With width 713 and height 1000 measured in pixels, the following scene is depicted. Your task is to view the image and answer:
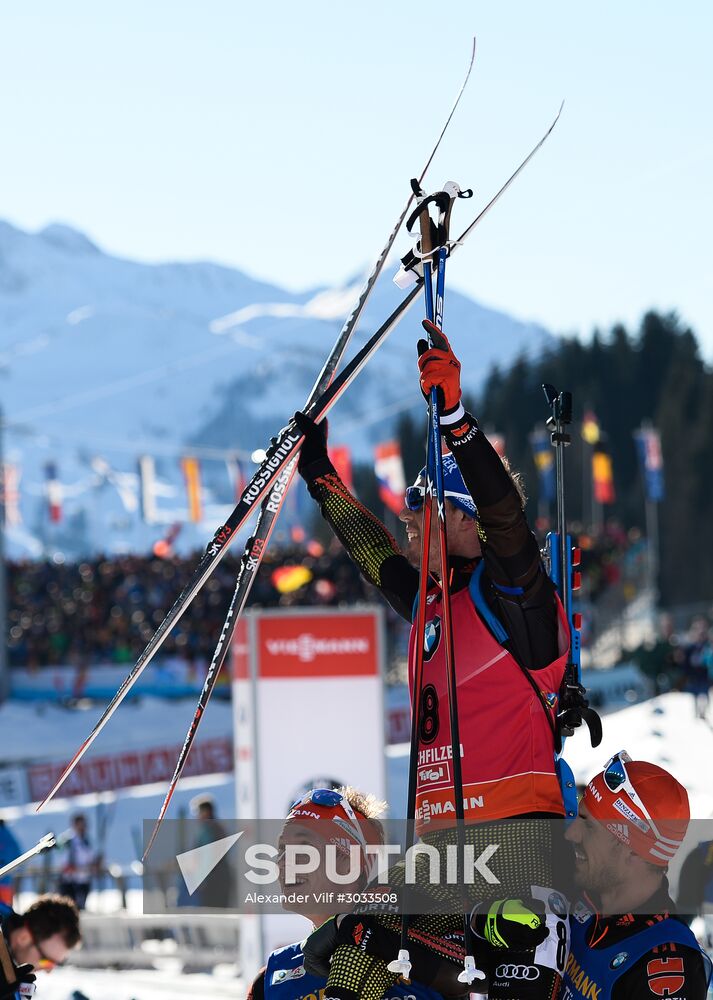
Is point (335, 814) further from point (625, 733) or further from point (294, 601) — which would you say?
point (294, 601)

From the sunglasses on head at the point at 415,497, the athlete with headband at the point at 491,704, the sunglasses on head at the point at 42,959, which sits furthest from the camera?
the sunglasses on head at the point at 42,959

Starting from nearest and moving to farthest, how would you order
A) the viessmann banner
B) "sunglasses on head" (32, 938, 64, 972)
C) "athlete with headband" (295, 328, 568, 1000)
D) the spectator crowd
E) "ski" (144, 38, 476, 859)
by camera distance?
"athlete with headband" (295, 328, 568, 1000) → "ski" (144, 38, 476, 859) → "sunglasses on head" (32, 938, 64, 972) → the viessmann banner → the spectator crowd

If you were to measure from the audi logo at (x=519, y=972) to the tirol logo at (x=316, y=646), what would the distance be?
670cm

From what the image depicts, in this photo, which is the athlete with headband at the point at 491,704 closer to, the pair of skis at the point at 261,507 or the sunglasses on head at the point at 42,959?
the pair of skis at the point at 261,507

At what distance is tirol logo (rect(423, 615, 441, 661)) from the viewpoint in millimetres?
3283

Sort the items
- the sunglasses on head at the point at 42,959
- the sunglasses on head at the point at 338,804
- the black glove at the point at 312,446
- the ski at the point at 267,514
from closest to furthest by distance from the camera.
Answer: the sunglasses on head at the point at 338,804 < the ski at the point at 267,514 < the black glove at the point at 312,446 < the sunglasses on head at the point at 42,959

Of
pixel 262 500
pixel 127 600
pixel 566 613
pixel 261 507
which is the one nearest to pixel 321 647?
pixel 261 507

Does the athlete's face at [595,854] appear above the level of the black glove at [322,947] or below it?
above

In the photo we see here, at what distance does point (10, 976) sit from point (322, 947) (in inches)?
37.8

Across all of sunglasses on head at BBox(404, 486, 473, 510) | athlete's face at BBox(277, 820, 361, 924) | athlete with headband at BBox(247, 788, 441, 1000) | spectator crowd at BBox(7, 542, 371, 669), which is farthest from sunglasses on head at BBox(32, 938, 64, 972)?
spectator crowd at BBox(7, 542, 371, 669)

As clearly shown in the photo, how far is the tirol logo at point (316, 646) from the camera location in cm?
975

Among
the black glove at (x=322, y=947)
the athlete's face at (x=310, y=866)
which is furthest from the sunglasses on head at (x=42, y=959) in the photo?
the black glove at (x=322, y=947)

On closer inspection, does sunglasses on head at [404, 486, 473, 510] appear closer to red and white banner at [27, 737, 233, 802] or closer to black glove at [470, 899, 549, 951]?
black glove at [470, 899, 549, 951]

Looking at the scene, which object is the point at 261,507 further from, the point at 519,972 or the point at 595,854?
the point at 519,972
